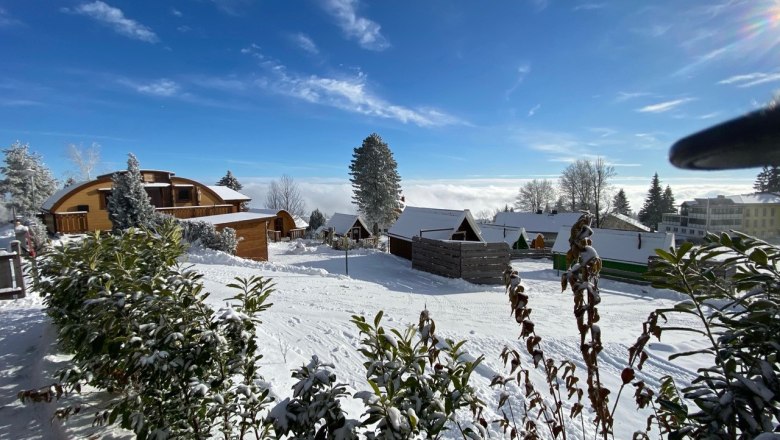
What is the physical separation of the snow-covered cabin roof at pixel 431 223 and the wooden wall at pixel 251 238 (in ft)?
27.5

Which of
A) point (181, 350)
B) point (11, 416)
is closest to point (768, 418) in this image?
point (181, 350)

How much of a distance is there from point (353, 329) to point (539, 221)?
1463 inches

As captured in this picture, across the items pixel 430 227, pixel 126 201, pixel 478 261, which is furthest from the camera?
pixel 430 227

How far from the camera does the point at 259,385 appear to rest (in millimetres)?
2424

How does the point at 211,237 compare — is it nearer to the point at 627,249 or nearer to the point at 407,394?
the point at 407,394

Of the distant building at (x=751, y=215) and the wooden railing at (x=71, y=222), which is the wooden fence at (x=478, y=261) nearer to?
the distant building at (x=751, y=215)

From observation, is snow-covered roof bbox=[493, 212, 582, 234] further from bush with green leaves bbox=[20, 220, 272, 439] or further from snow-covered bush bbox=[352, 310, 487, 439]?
bush with green leaves bbox=[20, 220, 272, 439]

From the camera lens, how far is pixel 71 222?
2172 cm

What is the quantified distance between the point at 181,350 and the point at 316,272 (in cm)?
1288

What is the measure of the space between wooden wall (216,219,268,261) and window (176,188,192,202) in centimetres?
860

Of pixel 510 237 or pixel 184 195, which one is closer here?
pixel 184 195

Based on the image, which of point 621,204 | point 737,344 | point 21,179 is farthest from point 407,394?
point 621,204

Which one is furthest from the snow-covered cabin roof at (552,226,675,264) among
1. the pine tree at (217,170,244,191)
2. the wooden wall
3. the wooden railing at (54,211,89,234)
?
the pine tree at (217,170,244,191)

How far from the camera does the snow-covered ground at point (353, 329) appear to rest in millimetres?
4152
